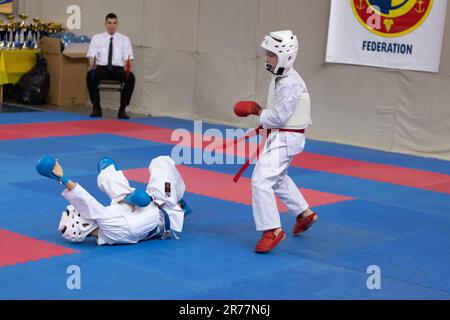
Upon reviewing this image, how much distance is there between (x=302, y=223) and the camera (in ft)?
18.6

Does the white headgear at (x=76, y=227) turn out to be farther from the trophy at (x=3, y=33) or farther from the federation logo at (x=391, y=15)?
the trophy at (x=3, y=33)

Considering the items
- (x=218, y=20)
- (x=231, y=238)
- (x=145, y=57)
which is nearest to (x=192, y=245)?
(x=231, y=238)

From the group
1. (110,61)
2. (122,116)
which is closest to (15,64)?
(110,61)

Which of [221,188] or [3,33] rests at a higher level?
[3,33]

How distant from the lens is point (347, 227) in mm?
6066

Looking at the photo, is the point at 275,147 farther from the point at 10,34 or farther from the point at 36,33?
the point at 36,33

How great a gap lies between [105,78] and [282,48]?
24.6 feet

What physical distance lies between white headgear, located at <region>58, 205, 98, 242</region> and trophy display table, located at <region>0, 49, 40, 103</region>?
818 cm

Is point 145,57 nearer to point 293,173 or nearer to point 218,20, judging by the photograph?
point 218,20

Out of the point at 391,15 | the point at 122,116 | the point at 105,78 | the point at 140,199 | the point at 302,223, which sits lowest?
the point at 122,116

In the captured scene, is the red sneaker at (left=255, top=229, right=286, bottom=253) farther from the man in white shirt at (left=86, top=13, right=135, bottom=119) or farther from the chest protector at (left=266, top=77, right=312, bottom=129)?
the man in white shirt at (left=86, top=13, right=135, bottom=119)

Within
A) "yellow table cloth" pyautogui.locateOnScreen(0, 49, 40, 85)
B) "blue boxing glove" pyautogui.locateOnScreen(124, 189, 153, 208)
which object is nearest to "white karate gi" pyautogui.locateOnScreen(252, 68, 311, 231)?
"blue boxing glove" pyautogui.locateOnScreen(124, 189, 153, 208)

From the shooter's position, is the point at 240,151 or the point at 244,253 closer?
the point at 244,253

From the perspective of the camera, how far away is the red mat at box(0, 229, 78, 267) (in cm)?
476
